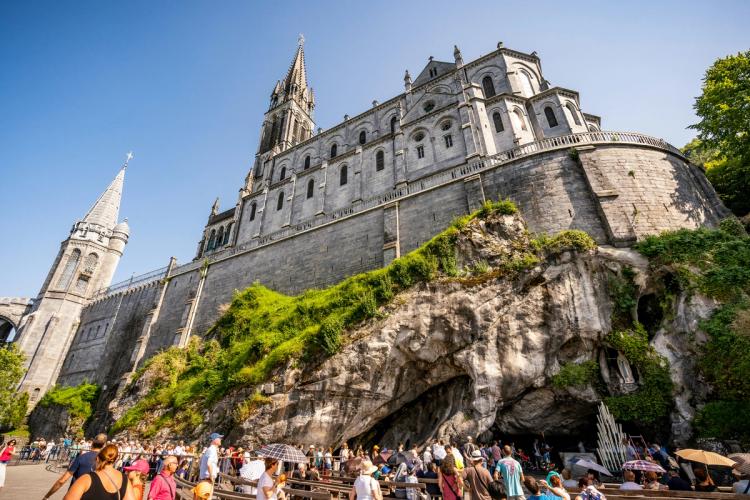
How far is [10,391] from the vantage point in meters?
30.1

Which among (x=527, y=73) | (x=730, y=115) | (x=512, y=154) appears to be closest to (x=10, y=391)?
(x=512, y=154)

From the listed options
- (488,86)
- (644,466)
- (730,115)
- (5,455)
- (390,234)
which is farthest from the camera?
(488,86)

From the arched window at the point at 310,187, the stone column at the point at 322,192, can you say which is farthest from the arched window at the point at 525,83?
the arched window at the point at 310,187

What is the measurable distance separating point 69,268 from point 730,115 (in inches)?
2216

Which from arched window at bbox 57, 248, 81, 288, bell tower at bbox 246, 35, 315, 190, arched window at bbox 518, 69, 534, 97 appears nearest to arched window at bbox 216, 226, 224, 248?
bell tower at bbox 246, 35, 315, 190

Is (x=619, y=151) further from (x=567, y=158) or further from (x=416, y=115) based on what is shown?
(x=416, y=115)

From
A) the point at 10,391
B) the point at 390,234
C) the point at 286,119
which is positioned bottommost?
the point at 10,391

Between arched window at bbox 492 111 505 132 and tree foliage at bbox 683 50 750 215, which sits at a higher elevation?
arched window at bbox 492 111 505 132

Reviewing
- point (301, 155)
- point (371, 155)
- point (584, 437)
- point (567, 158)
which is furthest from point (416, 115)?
point (584, 437)

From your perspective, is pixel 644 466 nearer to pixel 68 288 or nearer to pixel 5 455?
pixel 5 455

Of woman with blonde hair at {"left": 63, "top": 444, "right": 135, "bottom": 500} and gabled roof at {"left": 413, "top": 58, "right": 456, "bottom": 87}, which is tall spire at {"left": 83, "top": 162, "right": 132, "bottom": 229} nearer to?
gabled roof at {"left": 413, "top": 58, "right": 456, "bottom": 87}

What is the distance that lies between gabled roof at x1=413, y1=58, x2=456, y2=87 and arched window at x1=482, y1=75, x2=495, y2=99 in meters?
3.72

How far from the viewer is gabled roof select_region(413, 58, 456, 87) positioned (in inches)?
1297

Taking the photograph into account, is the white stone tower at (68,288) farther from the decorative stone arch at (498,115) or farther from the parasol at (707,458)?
the parasol at (707,458)
